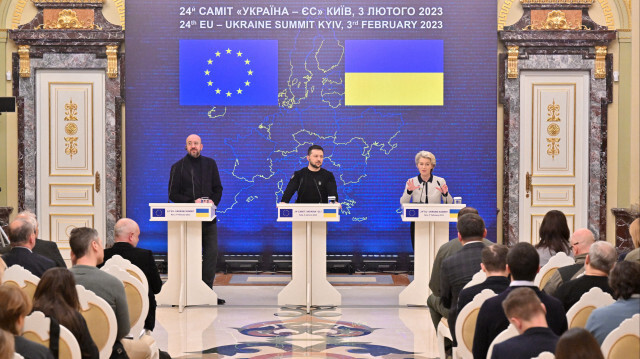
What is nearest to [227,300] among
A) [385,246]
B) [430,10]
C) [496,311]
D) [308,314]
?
[308,314]

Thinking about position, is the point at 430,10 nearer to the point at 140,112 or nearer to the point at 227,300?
the point at 140,112

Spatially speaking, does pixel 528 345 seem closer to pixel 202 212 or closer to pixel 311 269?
pixel 311 269

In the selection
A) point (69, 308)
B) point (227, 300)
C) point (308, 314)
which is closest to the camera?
point (69, 308)

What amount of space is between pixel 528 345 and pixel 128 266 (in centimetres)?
309

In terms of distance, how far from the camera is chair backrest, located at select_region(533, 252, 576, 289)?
5809 millimetres

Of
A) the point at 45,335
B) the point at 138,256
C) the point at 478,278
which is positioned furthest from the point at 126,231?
the point at 45,335

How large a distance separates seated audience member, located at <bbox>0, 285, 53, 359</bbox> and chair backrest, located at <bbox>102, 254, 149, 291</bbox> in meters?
2.17

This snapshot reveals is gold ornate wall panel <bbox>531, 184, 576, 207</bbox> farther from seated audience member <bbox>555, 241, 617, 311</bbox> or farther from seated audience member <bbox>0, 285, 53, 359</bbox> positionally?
seated audience member <bbox>0, 285, 53, 359</bbox>

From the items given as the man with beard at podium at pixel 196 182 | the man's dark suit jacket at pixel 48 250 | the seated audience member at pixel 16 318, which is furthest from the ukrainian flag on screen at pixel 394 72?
the seated audience member at pixel 16 318

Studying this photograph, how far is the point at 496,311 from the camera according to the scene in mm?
4168

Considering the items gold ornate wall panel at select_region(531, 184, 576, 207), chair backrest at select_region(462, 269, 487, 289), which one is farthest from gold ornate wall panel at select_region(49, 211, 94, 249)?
chair backrest at select_region(462, 269, 487, 289)

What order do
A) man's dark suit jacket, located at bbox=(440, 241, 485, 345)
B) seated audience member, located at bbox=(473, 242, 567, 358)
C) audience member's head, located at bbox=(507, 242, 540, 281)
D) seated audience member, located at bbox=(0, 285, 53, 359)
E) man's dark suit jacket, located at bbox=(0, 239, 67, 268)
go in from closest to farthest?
seated audience member, located at bbox=(0, 285, 53, 359) < seated audience member, located at bbox=(473, 242, 567, 358) < audience member's head, located at bbox=(507, 242, 540, 281) < man's dark suit jacket, located at bbox=(440, 241, 485, 345) < man's dark suit jacket, located at bbox=(0, 239, 67, 268)

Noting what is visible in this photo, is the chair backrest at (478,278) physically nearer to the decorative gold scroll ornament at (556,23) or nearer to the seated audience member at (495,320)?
the seated audience member at (495,320)

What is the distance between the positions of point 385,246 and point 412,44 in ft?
8.49
